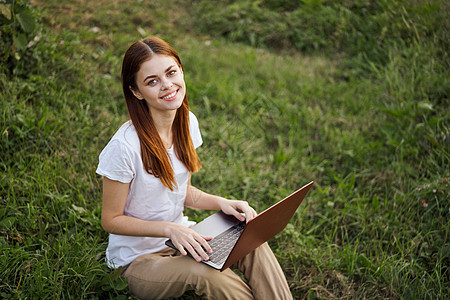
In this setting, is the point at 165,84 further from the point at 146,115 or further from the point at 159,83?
the point at 146,115

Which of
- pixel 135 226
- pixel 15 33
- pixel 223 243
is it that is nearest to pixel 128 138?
pixel 135 226

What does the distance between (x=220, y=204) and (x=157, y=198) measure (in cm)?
35

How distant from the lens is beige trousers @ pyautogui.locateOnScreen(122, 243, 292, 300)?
5.89ft

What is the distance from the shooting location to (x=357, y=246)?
2582mm

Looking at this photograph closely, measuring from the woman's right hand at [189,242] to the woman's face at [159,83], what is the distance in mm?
560

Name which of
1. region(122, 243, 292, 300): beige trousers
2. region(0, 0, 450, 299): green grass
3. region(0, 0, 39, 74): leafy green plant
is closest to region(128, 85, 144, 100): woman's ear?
region(122, 243, 292, 300): beige trousers

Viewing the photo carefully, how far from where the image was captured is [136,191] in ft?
6.33

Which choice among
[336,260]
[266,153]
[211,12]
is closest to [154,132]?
[336,260]

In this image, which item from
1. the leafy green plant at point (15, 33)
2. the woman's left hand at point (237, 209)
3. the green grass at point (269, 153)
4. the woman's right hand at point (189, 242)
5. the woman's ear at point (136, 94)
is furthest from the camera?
the leafy green plant at point (15, 33)

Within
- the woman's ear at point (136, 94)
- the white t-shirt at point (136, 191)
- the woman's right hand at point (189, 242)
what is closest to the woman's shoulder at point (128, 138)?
the white t-shirt at point (136, 191)

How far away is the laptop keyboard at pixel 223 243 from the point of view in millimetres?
1837

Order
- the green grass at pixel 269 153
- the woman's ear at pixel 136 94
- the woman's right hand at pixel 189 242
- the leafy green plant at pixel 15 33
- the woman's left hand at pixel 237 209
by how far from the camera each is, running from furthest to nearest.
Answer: the leafy green plant at pixel 15 33, the green grass at pixel 269 153, the woman's left hand at pixel 237 209, the woman's ear at pixel 136 94, the woman's right hand at pixel 189 242

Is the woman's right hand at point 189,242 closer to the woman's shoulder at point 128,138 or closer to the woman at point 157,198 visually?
the woman at point 157,198

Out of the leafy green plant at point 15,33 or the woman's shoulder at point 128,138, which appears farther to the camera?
the leafy green plant at point 15,33
